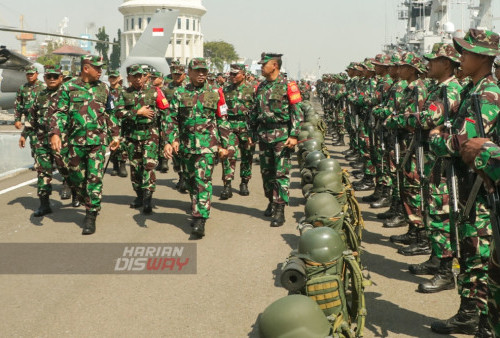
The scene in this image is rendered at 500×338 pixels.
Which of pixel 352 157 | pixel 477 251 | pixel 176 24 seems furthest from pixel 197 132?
pixel 176 24

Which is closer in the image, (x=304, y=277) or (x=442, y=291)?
(x=304, y=277)

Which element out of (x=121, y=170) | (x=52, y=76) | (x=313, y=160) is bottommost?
(x=121, y=170)

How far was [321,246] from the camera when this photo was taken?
4227 mm

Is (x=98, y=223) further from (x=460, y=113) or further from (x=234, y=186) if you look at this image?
(x=460, y=113)

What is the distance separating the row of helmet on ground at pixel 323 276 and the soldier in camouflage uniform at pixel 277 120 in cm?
59

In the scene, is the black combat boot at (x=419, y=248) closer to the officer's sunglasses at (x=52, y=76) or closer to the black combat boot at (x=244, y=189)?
the black combat boot at (x=244, y=189)

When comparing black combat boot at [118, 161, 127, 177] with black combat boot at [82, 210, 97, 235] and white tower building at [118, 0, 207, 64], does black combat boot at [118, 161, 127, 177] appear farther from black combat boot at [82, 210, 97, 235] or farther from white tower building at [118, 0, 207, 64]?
white tower building at [118, 0, 207, 64]

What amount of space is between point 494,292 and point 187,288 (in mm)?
3236

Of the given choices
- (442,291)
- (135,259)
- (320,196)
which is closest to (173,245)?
(135,259)

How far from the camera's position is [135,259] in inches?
264

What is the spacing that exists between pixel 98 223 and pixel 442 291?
5049mm

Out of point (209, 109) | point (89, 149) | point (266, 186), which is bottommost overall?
point (266, 186)

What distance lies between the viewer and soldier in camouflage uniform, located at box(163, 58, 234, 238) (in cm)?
748

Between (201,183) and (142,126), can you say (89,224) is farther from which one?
(142,126)
